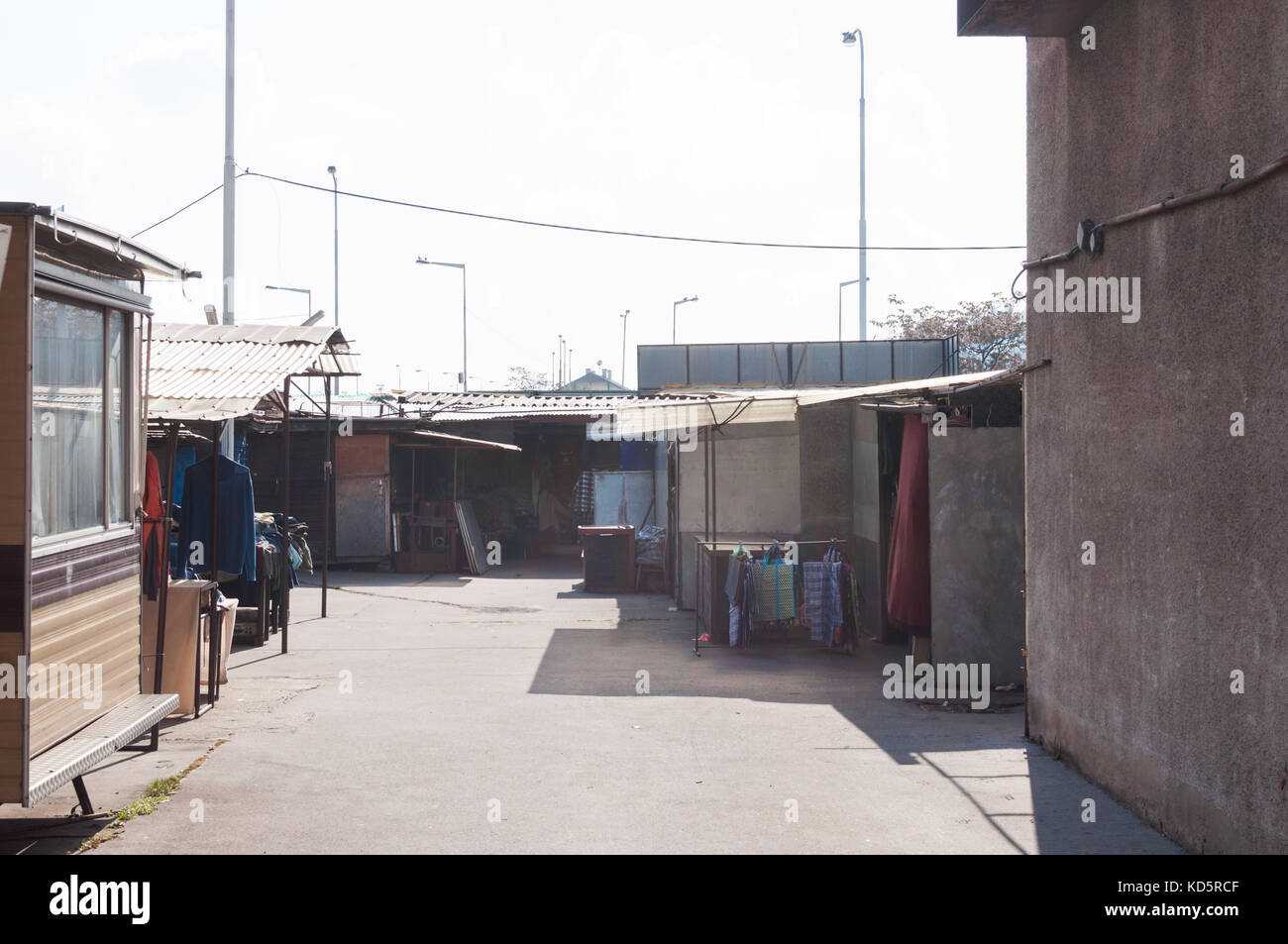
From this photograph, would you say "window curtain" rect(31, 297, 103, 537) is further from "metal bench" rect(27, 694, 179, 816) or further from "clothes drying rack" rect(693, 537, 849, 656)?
"clothes drying rack" rect(693, 537, 849, 656)

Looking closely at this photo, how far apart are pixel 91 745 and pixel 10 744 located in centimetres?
65

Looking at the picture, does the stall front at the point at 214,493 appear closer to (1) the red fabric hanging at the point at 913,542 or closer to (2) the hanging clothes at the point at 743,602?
(2) the hanging clothes at the point at 743,602

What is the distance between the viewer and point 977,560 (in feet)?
32.7

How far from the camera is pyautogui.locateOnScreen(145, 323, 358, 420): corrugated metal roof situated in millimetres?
8914

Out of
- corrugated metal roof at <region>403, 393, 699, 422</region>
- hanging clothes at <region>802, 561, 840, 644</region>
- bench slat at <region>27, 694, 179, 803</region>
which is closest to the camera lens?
bench slat at <region>27, 694, 179, 803</region>

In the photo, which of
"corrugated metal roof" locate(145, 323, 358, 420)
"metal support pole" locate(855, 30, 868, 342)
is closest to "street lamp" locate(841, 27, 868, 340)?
"metal support pole" locate(855, 30, 868, 342)

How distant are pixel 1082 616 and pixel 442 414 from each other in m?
17.7

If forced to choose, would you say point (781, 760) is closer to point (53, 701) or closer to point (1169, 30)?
point (53, 701)

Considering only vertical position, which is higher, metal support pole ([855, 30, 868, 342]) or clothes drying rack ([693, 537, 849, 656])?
metal support pole ([855, 30, 868, 342])

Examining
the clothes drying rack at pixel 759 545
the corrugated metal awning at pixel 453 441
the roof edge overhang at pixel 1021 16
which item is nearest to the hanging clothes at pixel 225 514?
the clothes drying rack at pixel 759 545

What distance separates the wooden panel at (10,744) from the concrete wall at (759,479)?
1013 centimetres

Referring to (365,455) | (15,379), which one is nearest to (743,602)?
(15,379)

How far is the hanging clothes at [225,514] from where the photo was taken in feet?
34.8

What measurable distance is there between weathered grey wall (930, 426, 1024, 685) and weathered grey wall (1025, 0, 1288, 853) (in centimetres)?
197
